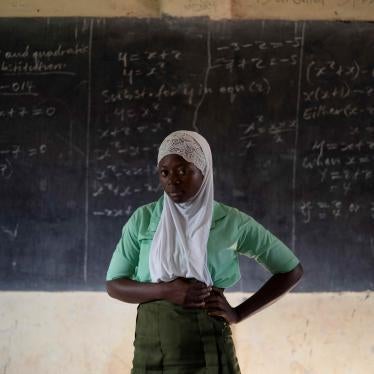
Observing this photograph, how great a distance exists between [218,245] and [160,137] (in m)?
1.15

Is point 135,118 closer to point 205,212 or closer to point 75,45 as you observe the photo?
point 75,45

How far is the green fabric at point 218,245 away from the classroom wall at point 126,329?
3.33ft

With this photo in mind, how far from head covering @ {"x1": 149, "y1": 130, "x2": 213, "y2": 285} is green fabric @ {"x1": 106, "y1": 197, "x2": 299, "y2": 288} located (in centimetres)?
3

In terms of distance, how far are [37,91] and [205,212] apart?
54.7 inches

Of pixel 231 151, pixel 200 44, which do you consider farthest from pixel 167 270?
pixel 200 44

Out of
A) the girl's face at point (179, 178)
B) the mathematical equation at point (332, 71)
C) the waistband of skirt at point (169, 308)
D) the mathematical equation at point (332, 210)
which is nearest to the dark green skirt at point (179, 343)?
the waistband of skirt at point (169, 308)

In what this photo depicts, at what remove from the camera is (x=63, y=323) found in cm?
239

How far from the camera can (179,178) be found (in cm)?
130

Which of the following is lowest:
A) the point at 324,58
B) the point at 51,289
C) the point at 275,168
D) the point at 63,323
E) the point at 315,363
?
the point at 315,363

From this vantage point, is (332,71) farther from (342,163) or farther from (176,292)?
(176,292)

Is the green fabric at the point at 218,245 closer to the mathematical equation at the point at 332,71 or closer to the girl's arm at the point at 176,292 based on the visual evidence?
the girl's arm at the point at 176,292

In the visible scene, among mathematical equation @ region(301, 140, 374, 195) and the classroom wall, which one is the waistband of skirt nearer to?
the classroom wall

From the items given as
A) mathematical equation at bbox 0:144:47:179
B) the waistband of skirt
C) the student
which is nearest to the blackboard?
mathematical equation at bbox 0:144:47:179

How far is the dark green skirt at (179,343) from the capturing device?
1248mm
